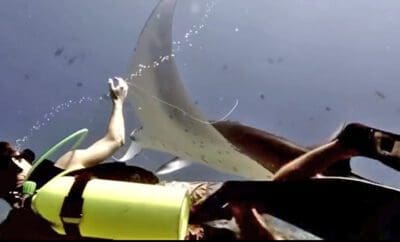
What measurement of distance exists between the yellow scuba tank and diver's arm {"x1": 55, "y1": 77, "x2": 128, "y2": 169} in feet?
2.11

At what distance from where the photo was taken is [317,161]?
202 centimetres

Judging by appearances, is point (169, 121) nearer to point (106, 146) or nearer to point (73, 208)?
point (106, 146)

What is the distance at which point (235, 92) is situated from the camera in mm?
4766

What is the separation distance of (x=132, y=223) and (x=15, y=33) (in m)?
3.49

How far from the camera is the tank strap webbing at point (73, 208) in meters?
1.84

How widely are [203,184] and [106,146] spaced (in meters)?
0.62

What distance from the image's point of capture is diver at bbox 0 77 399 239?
196cm

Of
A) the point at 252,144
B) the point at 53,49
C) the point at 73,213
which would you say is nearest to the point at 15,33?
the point at 53,49

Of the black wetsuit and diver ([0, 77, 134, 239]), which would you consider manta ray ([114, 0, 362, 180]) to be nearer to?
diver ([0, 77, 134, 239])

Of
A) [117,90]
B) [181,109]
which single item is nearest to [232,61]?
[181,109]

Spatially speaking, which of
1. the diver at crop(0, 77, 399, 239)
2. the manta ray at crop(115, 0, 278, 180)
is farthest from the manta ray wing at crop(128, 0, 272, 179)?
the diver at crop(0, 77, 399, 239)

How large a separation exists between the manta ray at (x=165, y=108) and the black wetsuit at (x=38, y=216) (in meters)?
2.08

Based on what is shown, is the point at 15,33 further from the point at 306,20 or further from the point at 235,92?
the point at 306,20

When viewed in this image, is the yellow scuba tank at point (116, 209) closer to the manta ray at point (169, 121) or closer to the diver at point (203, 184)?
the diver at point (203, 184)
